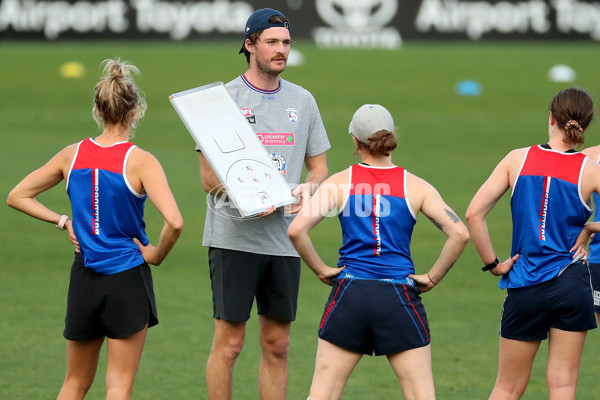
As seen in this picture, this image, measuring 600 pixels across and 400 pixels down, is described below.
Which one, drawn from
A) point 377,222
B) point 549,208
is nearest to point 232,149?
point 377,222

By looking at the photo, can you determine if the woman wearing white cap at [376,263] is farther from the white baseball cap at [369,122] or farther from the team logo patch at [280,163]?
the team logo patch at [280,163]

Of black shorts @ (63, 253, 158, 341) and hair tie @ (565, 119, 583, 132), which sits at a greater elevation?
hair tie @ (565, 119, 583, 132)

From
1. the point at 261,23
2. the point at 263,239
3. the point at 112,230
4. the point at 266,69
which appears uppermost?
the point at 261,23

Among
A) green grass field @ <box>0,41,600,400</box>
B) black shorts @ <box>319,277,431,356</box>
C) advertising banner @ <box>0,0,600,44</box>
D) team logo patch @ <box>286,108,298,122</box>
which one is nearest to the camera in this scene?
black shorts @ <box>319,277,431,356</box>

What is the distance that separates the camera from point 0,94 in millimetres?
24859

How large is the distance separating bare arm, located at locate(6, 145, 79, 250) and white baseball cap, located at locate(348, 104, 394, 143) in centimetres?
149

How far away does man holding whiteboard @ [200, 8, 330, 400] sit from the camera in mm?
5961

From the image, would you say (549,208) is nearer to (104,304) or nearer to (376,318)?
(376,318)

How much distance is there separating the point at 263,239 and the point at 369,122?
4.16 ft

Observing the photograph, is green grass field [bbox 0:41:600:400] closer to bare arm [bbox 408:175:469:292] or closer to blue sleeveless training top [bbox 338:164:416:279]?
bare arm [bbox 408:175:469:292]

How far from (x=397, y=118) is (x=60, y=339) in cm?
1578

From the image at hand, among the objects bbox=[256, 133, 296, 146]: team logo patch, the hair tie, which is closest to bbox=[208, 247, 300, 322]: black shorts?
bbox=[256, 133, 296, 146]: team logo patch

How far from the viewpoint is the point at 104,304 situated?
5.23 m

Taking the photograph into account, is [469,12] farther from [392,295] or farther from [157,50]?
[392,295]
